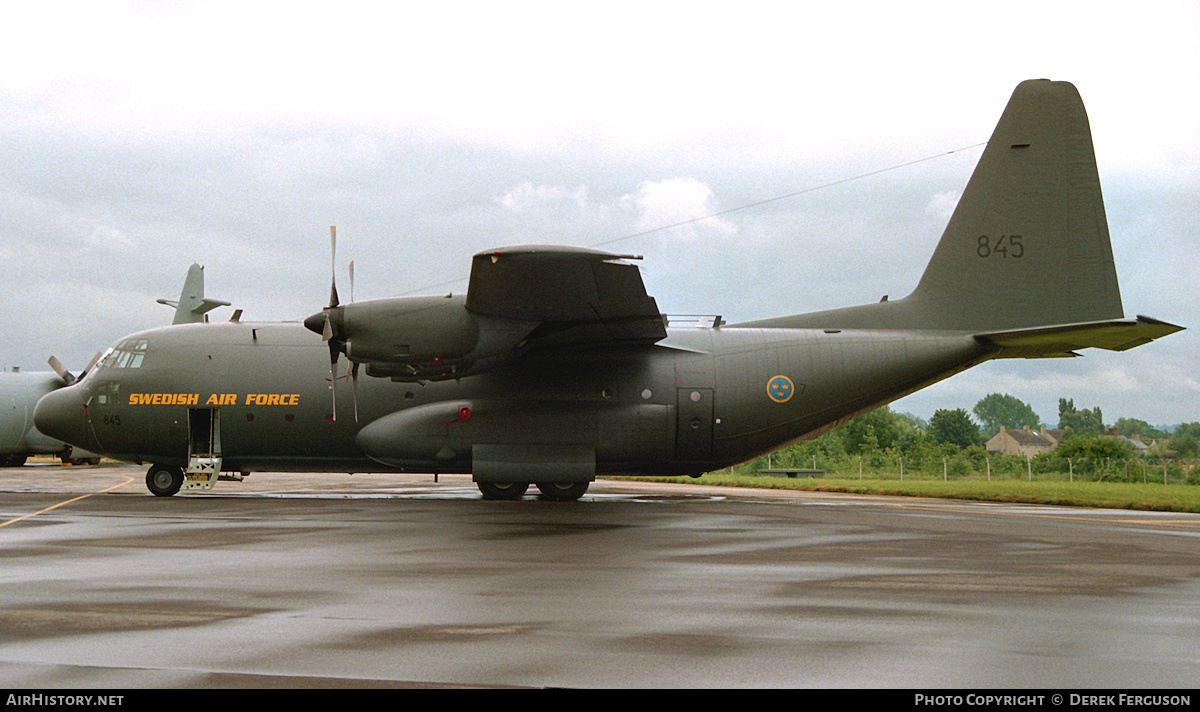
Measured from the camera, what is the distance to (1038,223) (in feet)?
60.5

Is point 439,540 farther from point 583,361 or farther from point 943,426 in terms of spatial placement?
point 943,426

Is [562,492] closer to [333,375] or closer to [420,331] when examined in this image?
[420,331]

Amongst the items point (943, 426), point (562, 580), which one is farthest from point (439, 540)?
point (943, 426)

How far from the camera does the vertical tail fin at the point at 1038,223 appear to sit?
18.2 meters

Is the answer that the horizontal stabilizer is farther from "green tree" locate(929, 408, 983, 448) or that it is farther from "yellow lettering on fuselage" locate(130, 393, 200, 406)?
"green tree" locate(929, 408, 983, 448)

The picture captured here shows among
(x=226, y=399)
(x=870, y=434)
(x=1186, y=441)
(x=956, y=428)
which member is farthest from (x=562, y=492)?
(x=956, y=428)

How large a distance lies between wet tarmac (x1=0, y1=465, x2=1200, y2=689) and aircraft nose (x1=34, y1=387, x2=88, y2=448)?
477 centimetres

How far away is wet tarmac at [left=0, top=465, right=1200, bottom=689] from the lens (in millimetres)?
4776

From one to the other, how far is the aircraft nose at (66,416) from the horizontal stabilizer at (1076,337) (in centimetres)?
1940

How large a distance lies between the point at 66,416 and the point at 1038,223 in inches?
844

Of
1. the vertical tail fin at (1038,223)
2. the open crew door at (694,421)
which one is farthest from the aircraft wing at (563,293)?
the vertical tail fin at (1038,223)

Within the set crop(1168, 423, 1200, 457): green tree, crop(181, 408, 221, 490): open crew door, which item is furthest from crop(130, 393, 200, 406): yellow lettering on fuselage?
crop(1168, 423, 1200, 457): green tree

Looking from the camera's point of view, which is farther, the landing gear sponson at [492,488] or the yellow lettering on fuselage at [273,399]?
the landing gear sponson at [492,488]

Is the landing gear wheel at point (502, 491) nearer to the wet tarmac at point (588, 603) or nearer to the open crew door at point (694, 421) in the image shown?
the open crew door at point (694, 421)
